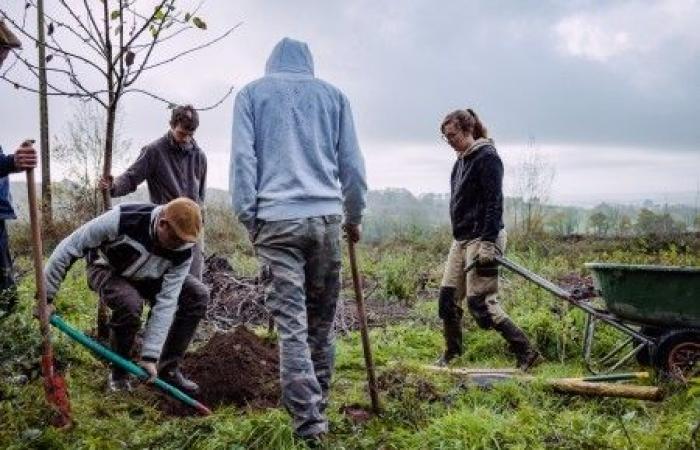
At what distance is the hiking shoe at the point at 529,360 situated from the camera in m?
5.48

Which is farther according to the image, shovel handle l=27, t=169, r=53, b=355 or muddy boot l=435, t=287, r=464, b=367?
muddy boot l=435, t=287, r=464, b=367

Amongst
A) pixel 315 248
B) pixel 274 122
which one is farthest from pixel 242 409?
pixel 274 122

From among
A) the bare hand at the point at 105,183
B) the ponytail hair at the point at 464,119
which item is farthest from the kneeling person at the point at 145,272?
the ponytail hair at the point at 464,119

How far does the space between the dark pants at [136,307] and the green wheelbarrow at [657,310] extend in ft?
7.93

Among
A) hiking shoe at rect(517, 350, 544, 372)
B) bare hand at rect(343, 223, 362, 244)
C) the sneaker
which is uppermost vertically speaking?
bare hand at rect(343, 223, 362, 244)

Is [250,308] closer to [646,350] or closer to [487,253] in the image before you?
[487,253]

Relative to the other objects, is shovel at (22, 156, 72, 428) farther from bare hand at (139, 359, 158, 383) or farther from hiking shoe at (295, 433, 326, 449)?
hiking shoe at (295, 433, 326, 449)

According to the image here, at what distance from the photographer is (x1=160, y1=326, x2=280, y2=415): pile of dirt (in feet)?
15.3

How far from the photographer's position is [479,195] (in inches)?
218

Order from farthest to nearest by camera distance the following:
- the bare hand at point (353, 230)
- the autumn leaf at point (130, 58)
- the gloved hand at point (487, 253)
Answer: the gloved hand at point (487, 253), the autumn leaf at point (130, 58), the bare hand at point (353, 230)

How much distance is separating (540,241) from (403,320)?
884cm

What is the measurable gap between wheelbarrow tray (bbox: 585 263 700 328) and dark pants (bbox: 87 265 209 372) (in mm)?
3159

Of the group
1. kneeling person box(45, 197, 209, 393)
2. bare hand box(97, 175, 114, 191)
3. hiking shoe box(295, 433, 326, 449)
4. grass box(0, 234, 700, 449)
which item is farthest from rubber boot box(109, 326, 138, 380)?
hiking shoe box(295, 433, 326, 449)

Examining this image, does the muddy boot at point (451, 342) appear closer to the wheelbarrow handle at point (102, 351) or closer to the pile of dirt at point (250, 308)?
the pile of dirt at point (250, 308)
